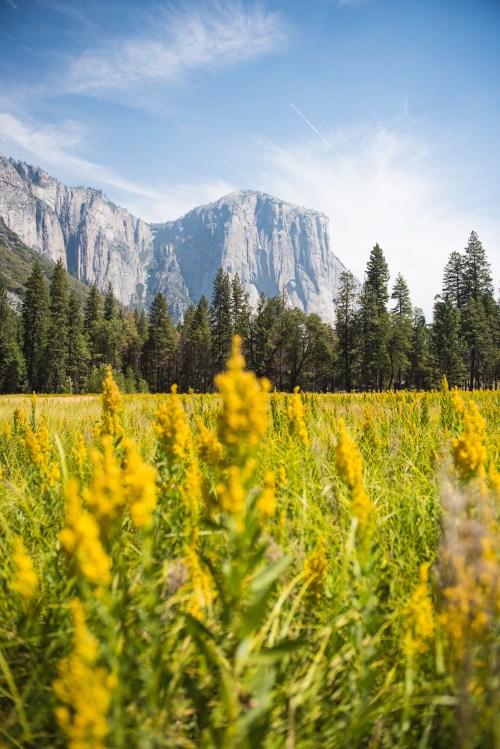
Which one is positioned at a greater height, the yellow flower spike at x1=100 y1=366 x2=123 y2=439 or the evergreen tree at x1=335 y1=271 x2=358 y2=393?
the evergreen tree at x1=335 y1=271 x2=358 y2=393

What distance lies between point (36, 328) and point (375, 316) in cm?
4900

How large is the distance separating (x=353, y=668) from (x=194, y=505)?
2.64ft

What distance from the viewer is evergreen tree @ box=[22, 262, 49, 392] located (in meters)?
55.4

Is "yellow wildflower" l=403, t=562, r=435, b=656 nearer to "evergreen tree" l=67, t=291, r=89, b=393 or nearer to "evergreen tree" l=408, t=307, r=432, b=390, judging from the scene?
"evergreen tree" l=408, t=307, r=432, b=390

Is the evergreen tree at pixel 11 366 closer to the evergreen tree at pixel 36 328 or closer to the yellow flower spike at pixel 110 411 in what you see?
the evergreen tree at pixel 36 328

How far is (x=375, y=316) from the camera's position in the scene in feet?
141

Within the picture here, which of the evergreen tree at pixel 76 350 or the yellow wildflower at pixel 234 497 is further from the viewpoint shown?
the evergreen tree at pixel 76 350

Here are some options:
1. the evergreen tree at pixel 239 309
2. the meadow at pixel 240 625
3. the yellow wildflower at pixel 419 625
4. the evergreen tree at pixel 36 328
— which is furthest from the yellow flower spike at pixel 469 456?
the evergreen tree at pixel 36 328

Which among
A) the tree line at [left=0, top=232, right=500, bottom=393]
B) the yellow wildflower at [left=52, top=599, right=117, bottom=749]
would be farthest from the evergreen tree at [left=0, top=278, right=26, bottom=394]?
the yellow wildflower at [left=52, top=599, right=117, bottom=749]

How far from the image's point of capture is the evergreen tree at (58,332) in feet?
174

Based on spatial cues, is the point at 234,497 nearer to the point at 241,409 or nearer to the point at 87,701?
the point at 241,409

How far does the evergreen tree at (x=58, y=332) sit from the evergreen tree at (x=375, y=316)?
40.3 meters

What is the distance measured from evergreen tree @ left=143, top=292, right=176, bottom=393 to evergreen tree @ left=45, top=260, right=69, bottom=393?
12.9 metres

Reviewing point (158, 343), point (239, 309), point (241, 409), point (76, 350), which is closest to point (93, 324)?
point (76, 350)
